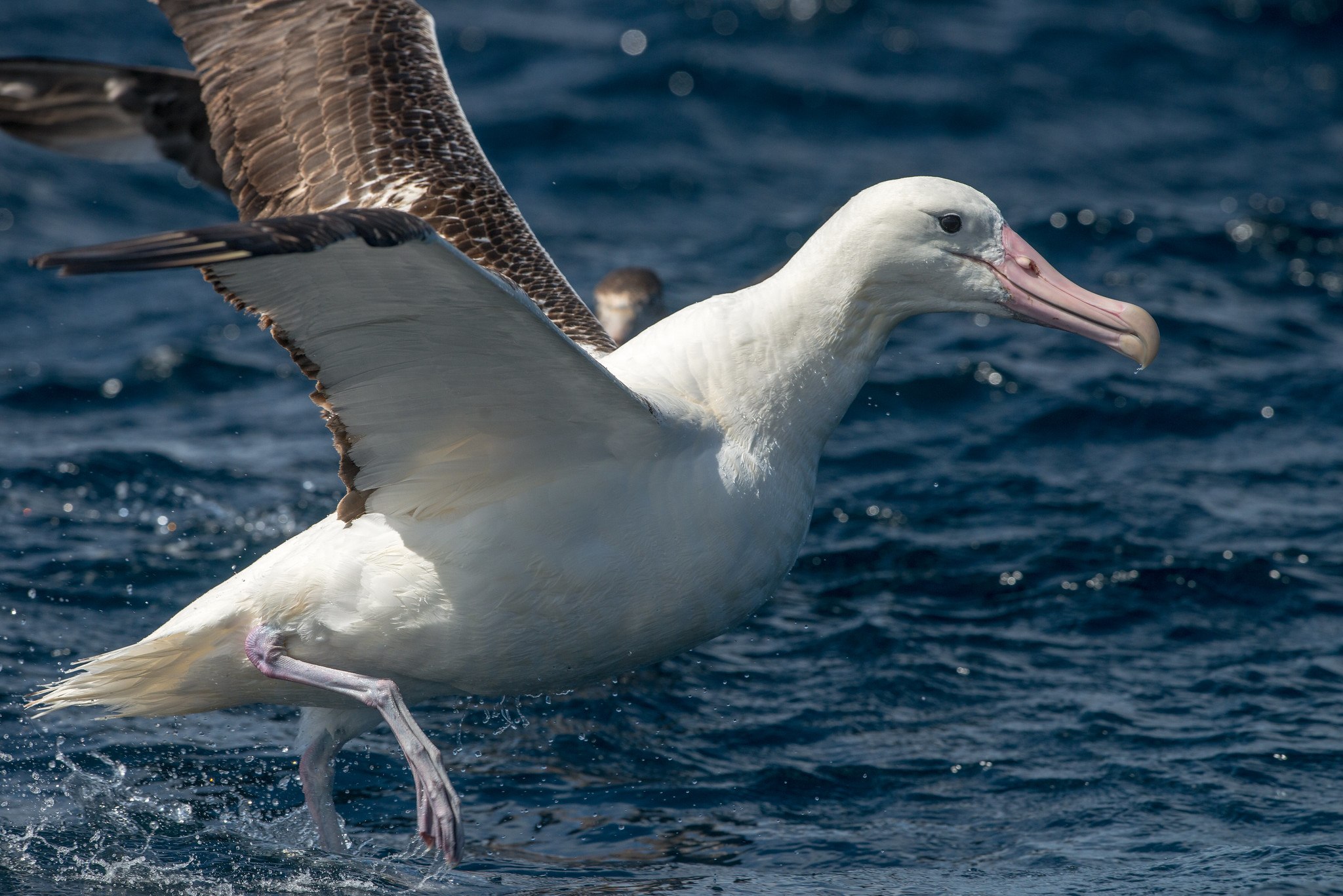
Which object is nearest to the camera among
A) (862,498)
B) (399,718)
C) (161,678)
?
(399,718)

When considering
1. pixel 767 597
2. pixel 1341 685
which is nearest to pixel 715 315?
pixel 767 597

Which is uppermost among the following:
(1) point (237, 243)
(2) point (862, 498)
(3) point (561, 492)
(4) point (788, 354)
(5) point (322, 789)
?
(1) point (237, 243)

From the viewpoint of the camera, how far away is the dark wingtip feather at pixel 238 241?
419 cm

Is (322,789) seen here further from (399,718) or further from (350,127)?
(350,127)

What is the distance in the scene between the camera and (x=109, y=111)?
9594 mm

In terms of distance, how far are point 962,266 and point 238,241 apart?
2.92 m

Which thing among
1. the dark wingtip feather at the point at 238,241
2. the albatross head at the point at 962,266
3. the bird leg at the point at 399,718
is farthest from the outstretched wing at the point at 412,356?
the albatross head at the point at 962,266

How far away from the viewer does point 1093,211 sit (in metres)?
14.5

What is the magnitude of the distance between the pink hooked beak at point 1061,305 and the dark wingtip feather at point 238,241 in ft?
8.21

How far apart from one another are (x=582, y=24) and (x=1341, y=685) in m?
13.1

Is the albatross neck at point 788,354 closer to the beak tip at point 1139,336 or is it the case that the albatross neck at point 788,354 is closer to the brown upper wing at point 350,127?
the beak tip at point 1139,336

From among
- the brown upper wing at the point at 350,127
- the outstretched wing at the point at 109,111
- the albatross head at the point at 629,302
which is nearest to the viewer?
the brown upper wing at the point at 350,127

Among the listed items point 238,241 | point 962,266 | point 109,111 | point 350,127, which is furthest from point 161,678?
point 109,111

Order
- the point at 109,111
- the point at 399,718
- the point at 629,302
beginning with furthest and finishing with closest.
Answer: the point at 629,302
the point at 109,111
the point at 399,718
